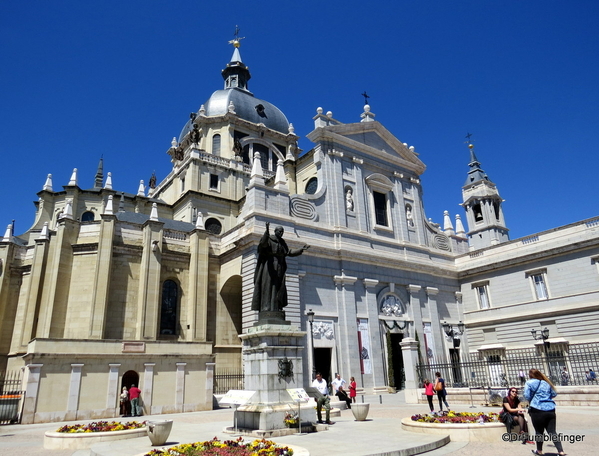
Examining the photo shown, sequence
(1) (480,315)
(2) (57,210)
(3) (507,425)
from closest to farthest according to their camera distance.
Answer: (3) (507,425) < (1) (480,315) < (2) (57,210)

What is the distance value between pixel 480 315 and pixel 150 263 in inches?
893

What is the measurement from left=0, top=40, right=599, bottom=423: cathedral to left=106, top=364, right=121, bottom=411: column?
0.16 feet

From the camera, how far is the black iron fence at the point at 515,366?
2161cm

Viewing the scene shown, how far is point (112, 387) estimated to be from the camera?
18.0 m

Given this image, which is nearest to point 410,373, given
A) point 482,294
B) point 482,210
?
point 482,294

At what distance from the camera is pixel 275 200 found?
25.5 meters

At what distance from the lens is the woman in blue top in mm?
7184

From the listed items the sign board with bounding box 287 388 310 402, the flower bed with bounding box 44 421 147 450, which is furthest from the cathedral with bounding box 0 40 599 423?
the sign board with bounding box 287 388 310 402

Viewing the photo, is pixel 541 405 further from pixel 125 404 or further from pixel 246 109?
pixel 246 109

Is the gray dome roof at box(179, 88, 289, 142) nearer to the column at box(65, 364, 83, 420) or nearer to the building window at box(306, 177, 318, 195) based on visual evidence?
the building window at box(306, 177, 318, 195)

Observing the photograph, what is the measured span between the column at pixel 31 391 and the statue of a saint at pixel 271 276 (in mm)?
10299

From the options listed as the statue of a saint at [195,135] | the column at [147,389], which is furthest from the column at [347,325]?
the statue of a saint at [195,135]

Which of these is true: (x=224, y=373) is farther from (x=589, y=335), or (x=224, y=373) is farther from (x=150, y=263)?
(x=589, y=335)

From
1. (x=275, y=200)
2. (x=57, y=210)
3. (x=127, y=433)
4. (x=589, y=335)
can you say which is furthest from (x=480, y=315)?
(x=57, y=210)
